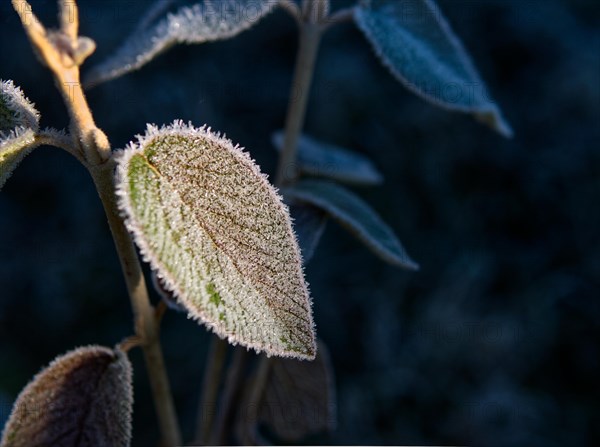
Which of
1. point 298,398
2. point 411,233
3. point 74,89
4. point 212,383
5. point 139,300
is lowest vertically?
point 411,233

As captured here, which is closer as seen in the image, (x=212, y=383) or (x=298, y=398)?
(x=212, y=383)

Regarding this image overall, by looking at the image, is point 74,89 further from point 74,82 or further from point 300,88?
point 300,88

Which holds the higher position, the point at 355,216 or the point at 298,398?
the point at 355,216

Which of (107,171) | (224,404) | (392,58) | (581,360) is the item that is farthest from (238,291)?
(581,360)

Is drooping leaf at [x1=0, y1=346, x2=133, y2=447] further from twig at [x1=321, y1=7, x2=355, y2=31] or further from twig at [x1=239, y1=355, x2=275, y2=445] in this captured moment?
twig at [x1=321, y1=7, x2=355, y2=31]

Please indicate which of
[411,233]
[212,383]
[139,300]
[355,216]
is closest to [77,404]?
[139,300]

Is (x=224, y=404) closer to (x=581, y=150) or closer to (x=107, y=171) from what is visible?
(x=107, y=171)

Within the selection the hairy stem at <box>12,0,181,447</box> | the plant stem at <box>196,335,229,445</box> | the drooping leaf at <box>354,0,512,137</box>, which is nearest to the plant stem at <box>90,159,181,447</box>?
the hairy stem at <box>12,0,181,447</box>
